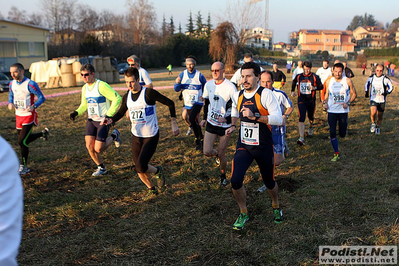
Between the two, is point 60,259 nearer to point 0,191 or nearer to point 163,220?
point 163,220

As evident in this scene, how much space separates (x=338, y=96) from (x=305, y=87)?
5.87 feet

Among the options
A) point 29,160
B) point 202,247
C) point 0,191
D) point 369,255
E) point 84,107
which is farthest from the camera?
point 29,160

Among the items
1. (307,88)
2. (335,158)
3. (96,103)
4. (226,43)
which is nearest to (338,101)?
(335,158)

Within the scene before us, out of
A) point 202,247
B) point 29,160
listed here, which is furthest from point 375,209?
point 29,160

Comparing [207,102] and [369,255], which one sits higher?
[207,102]

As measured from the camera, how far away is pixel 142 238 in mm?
4629

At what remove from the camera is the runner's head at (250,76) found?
15.3 ft

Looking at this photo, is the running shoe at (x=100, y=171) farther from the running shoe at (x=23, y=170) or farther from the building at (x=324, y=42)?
the building at (x=324, y=42)

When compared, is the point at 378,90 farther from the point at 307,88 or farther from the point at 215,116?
the point at 215,116

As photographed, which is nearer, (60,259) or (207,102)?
(60,259)

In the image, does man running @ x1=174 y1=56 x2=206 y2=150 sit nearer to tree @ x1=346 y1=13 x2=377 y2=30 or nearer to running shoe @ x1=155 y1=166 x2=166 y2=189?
running shoe @ x1=155 y1=166 x2=166 y2=189

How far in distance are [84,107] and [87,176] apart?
143cm

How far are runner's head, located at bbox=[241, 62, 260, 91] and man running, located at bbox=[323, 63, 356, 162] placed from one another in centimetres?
374

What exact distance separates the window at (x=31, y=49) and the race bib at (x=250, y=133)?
1711 inches
